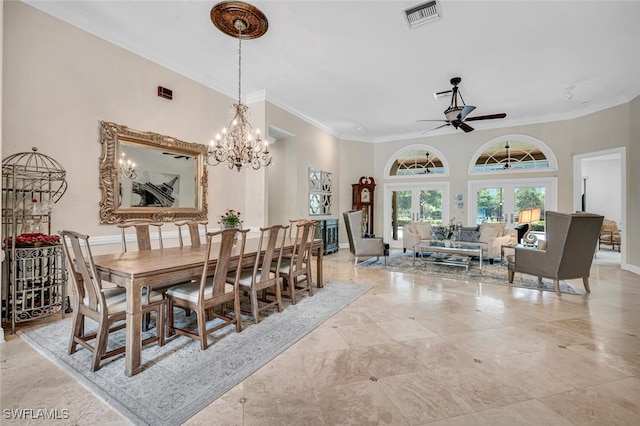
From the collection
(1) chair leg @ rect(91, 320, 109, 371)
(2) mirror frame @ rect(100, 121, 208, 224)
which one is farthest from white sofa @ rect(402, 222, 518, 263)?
(1) chair leg @ rect(91, 320, 109, 371)

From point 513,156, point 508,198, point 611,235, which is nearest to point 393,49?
point 513,156

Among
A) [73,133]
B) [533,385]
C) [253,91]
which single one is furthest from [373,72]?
[533,385]

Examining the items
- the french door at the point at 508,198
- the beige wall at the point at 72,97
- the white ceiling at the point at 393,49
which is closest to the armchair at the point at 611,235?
the french door at the point at 508,198

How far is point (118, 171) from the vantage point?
3.67 metres

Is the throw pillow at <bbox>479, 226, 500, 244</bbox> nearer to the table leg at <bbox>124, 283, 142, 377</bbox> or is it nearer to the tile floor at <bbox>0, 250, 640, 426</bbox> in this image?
the tile floor at <bbox>0, 250, 640, 426</bbox>

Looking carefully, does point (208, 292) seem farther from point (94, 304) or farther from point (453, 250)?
point (453, 250)

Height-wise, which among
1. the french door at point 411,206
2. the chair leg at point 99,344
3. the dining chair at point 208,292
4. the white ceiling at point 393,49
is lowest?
the chair leg at point 99,344

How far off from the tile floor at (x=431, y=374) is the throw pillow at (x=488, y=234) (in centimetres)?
284

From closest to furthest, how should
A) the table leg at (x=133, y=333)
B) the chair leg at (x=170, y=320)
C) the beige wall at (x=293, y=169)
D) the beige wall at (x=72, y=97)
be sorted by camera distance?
1. the table leg at (x=133, y=333)
2. the chair leg at (x=170, y=320)
3. the beige wall at (x=72, y=97)
4. the beige wall at (x=293, y=169)

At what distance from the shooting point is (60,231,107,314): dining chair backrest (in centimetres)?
207

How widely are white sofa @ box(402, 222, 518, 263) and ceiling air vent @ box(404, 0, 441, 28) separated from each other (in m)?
3.93

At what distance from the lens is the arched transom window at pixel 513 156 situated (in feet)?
22.9

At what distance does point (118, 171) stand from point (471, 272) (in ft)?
18.6

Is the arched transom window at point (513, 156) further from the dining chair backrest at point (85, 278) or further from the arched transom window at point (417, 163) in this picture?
the dining chair backrest at point (85, 278)
